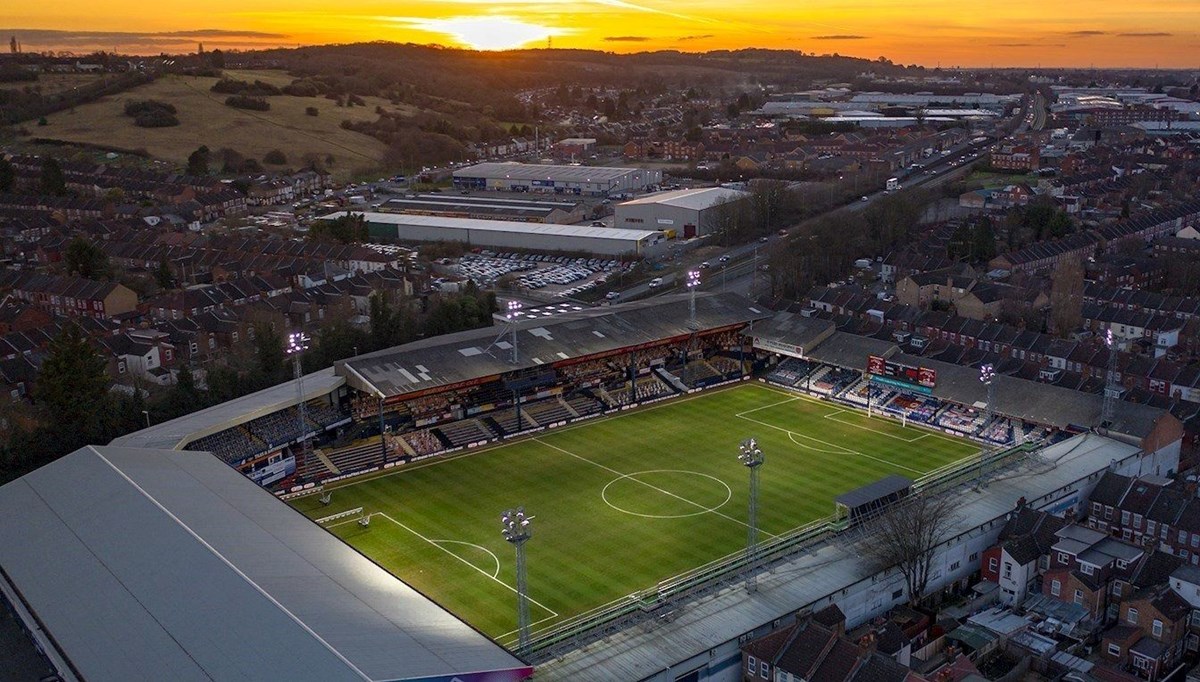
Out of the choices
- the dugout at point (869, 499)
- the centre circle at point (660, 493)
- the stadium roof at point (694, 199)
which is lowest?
the centre circle at point (660, 493)

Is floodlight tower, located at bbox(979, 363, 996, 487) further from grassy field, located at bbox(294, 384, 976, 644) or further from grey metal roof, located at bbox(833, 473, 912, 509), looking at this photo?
grey metal roof, located at bbox(833, 473, 912, 509)

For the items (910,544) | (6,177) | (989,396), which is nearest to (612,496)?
(910,544)

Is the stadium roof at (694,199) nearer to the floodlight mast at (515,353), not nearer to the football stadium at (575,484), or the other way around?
the football stadium at (575,484)

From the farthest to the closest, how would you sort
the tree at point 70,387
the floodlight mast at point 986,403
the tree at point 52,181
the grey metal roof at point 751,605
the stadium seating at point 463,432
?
the tree at point 52,181 → the stadium seating at point 463,432 → the tree at point 70,387 → the floodlight mast at point 986,403 → the grey metal roof at point 751,605

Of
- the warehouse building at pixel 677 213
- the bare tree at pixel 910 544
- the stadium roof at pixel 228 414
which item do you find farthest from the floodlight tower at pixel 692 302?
the warehouse building at pixel 677 213

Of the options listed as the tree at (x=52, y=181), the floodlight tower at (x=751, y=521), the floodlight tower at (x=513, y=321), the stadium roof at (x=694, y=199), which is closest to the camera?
the floodlight tower at (x=751, y=521)

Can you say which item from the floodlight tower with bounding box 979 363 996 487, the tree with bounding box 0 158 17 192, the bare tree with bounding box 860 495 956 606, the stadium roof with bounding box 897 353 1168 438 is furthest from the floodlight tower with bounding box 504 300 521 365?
the tree with bounding box 0 158 17 192

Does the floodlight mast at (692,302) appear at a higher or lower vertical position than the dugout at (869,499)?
higher
